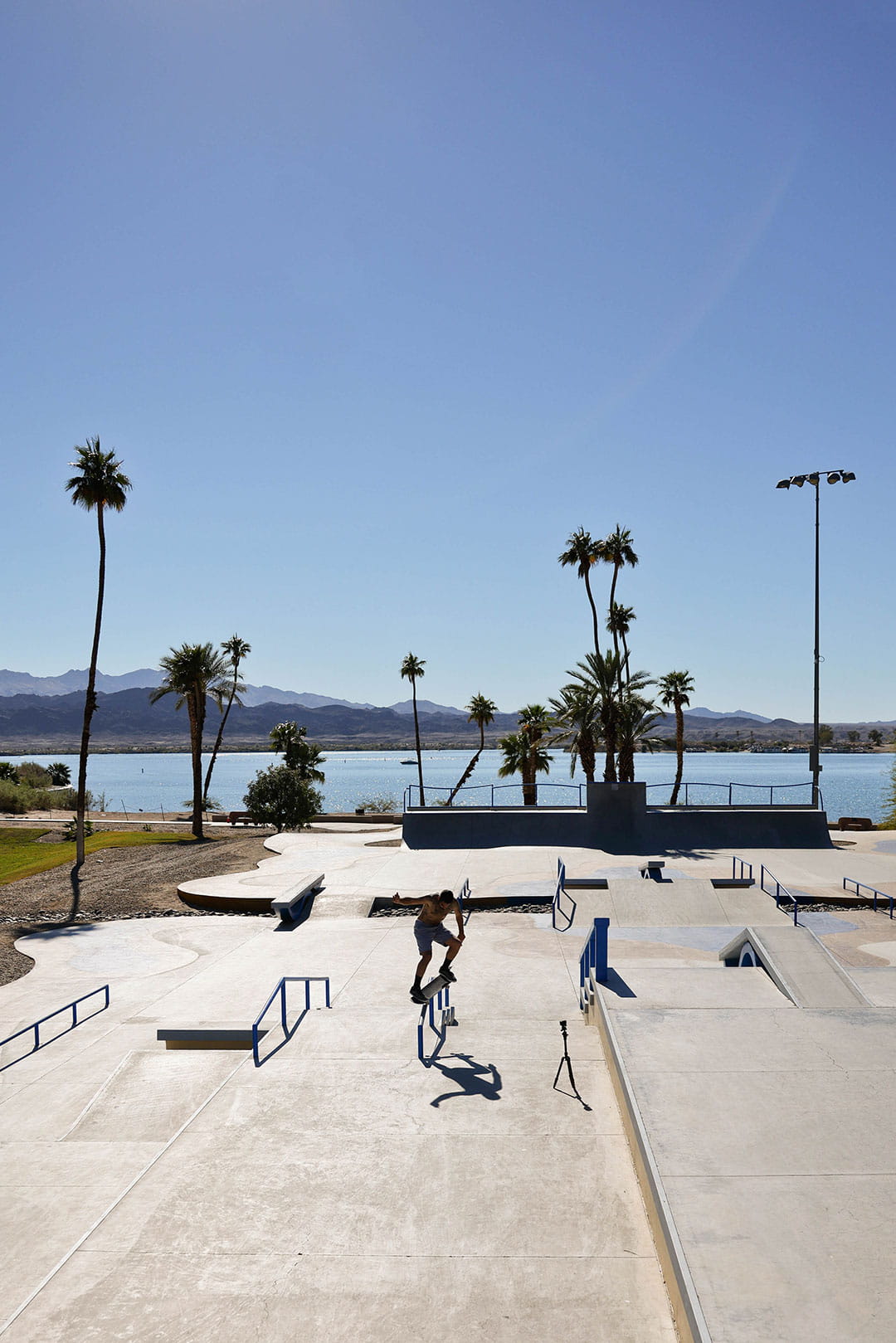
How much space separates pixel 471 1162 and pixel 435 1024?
180 inches

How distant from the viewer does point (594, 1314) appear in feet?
17.5

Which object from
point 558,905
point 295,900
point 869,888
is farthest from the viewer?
point 869,888

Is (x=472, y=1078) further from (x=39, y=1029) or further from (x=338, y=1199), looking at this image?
(x=39, y=1029)

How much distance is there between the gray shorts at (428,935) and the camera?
11.1 metres

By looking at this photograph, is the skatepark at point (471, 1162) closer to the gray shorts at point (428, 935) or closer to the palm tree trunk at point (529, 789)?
the gray shorts at point (428, 935)

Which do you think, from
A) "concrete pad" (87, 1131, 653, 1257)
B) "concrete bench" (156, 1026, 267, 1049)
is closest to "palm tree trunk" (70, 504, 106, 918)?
"concrete bench" (156, 1026, 267, 1049)

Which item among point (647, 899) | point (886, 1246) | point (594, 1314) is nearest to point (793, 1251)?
point (886, 1246)

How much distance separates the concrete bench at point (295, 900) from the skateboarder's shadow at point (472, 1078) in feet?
36.6

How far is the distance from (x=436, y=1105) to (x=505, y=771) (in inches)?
1832

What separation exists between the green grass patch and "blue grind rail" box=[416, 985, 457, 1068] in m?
23.3

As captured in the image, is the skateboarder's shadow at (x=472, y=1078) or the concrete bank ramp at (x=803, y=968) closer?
the skateboarder's shadow at (x=472, y=1078)

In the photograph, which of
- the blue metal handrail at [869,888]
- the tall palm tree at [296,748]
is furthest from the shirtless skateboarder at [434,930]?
the tall palm tree at [296,748]

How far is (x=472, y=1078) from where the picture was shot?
30.8 ft

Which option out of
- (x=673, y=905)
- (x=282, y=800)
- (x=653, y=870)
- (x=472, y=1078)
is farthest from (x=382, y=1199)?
(x=282, y=800)
